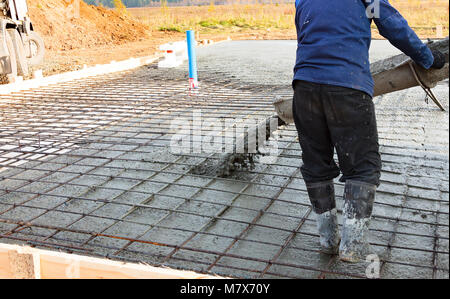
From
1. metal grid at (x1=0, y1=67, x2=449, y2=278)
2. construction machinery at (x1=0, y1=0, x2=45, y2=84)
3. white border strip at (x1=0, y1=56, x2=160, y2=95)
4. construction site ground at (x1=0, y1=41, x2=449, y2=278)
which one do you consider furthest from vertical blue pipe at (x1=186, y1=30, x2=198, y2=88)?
construction machinery at (x1=0, y1=0, x2=45, y2=84)

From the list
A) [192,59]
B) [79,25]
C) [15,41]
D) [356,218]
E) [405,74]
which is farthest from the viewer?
[79,25]

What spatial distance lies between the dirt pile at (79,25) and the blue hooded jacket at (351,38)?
1518cm

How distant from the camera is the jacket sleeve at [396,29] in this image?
2135mm

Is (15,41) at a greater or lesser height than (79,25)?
lesser

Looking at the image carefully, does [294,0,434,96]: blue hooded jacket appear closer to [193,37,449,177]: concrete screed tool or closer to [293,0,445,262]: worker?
[293,0,445,262]: worker

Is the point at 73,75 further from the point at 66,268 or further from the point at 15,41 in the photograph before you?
the point at 66,268

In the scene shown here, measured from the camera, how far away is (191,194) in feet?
11.3

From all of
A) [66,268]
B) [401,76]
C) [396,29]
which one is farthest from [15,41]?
[396,29]

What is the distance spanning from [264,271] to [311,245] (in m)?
0.41

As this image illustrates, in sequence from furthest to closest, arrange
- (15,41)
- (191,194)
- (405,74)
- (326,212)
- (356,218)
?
(15,41) < (191,194) < (405,74) < (326,212) < (356,218)

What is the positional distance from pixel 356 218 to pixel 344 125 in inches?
17.0

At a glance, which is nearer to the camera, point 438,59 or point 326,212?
point 438,59

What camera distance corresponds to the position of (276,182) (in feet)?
11.8
